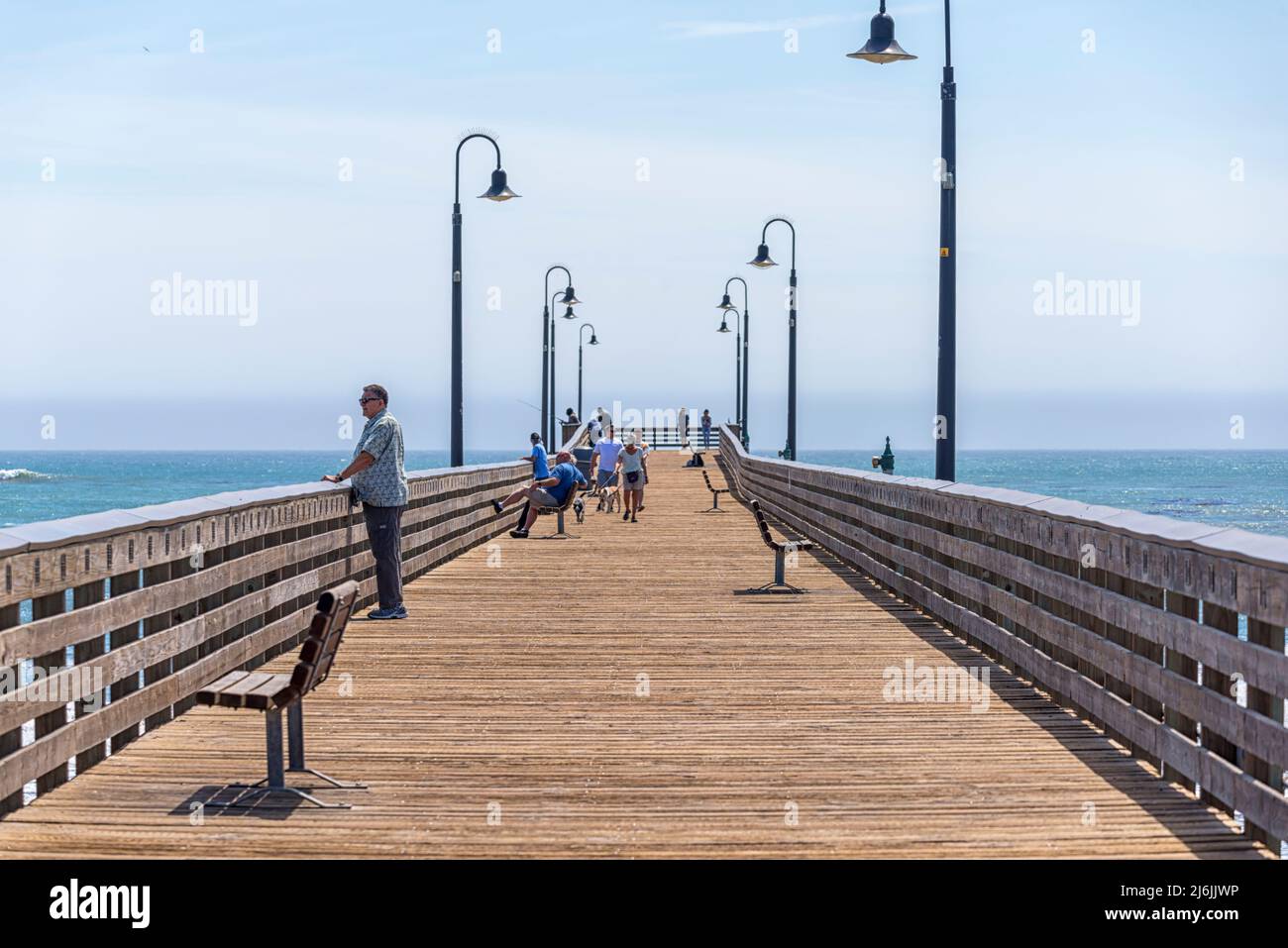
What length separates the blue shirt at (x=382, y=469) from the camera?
13039 millimetres

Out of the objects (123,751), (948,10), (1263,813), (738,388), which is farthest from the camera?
(738,388)

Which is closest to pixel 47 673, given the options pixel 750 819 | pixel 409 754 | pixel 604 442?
pixel 409 754

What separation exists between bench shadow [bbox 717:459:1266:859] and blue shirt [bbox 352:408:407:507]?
4.57m

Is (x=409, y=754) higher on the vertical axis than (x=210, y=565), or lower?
lower

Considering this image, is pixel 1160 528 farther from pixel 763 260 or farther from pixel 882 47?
pixel 763 260

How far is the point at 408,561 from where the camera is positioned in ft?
57.3

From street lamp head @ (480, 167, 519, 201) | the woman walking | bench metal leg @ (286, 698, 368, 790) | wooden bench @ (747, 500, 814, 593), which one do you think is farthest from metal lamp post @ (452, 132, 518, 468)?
bench metal leg @ (286, 698, 368, 790)

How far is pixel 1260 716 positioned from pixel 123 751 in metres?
5.59

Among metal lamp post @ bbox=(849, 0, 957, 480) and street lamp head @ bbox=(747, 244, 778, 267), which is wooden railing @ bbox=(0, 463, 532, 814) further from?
street lamp head @ bbox=(747, 244, 778, 267)

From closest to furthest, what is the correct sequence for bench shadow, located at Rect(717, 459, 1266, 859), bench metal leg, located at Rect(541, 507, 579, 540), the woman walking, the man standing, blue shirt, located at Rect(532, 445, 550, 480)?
bench shadow, located at Rect(717, 459, 1266, 859) → the man standing → blue shirt, located at Rect(532, 445, 550, 480) → bench metal leg, located at Rect(541, 507, 579, 540) → the woman walking

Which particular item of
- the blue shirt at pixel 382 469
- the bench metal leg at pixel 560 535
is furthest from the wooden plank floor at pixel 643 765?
the bench metal leg at pixel 560 535

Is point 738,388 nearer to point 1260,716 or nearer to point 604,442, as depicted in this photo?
point 604,442

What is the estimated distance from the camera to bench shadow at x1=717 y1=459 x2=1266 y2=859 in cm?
653

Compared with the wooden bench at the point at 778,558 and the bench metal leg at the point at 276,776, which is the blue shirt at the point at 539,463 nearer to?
the wooden bench at the point at 778,558
